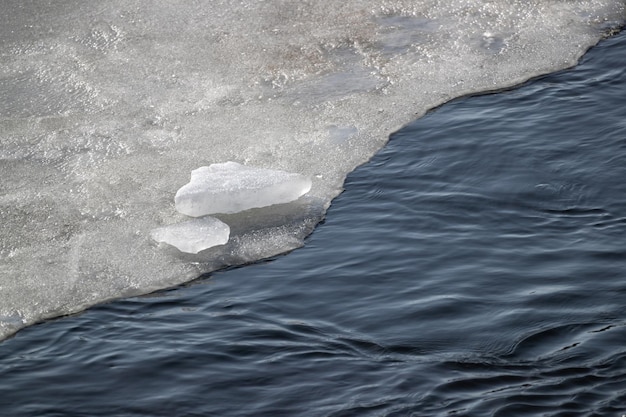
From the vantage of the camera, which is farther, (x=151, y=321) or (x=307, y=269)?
(x=307, y=269)

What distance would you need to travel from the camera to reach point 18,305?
493cm

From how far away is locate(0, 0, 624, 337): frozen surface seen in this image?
5312 mm

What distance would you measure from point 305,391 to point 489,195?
192 cm

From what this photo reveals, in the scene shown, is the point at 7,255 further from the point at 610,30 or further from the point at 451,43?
the point at 610,30

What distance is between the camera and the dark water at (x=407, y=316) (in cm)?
425

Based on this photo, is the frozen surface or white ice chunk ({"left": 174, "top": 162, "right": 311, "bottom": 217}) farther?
white ice chunk ({"left": 174, "top": 162, "right": 311, "bottom": 217})

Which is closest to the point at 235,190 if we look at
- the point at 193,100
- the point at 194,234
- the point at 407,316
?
the point at 194,234

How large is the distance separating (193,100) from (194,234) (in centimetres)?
158

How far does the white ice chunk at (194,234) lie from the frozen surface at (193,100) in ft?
0.19

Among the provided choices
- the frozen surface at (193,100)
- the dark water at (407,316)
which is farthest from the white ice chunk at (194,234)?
the dark water at (407,316)

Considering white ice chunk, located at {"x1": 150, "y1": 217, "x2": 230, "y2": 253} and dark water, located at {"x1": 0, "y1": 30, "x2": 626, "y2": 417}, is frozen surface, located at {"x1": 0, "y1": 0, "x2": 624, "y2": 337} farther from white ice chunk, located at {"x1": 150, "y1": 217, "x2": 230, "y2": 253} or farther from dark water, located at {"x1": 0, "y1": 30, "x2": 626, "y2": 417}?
dark water, located at {"x1": 0, "y1": 30, "x2": 626, "y2": 417}

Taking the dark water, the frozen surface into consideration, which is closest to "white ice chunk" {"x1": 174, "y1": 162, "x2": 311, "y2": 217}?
the frozen surface

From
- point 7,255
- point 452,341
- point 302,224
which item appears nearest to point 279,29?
point 302,224

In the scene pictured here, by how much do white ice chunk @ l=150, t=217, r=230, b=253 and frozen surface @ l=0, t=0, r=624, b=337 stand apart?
0.06 metres
